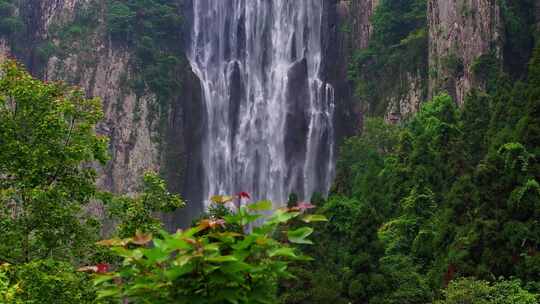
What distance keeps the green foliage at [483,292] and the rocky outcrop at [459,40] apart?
18.9 metres

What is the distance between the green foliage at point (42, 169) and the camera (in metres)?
13.0

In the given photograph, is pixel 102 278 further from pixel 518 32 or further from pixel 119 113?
pixel 119 113

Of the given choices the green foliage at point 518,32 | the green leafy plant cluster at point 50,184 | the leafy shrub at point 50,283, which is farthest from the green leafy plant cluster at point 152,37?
the leafy shrub at point 50,283

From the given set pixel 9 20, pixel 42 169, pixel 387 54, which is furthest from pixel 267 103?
pixel 42 169

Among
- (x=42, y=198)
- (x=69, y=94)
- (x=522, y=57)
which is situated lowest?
(x=42, y=198)

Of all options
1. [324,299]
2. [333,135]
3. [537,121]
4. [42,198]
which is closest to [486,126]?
[537,121]

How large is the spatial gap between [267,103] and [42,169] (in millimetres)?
32799

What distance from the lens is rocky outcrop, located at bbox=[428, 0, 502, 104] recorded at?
3547 centimetres

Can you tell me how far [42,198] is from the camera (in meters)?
12.8

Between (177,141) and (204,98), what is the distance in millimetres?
3398

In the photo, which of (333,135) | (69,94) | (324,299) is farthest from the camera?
(333,135)

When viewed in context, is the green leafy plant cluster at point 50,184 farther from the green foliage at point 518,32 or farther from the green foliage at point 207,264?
the green foliage at point 518,32

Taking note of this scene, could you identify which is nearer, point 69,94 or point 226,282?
point 226,282

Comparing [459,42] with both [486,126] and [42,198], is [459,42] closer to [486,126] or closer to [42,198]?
[486,126]
